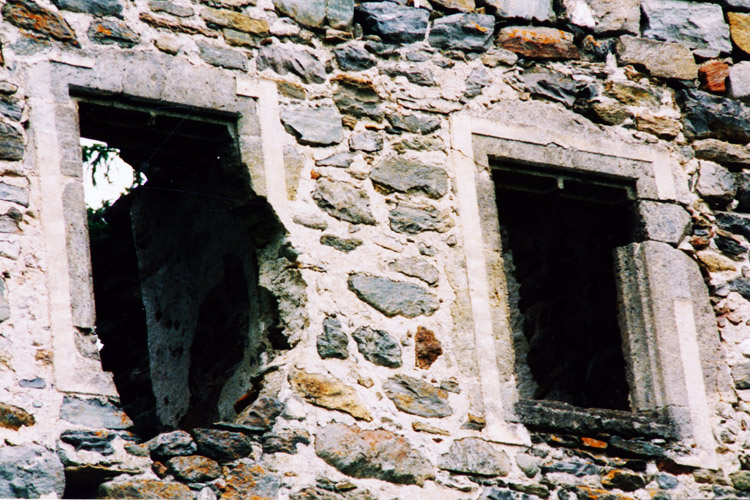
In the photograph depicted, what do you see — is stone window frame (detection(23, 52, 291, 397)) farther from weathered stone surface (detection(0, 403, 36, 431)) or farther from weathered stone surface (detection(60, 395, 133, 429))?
weathered stone surface (detection(0, 403, 36, 431))

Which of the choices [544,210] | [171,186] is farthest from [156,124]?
[544,210]

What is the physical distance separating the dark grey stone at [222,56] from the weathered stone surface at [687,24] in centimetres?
222

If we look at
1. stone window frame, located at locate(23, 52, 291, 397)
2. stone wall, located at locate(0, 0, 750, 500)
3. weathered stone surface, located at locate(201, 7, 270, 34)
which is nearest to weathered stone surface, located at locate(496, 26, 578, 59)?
stone wall, located at locate(0, 0, 750, 500)

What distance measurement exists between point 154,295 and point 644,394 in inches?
99.6

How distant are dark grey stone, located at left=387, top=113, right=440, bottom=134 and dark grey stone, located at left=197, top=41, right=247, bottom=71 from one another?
722 mm

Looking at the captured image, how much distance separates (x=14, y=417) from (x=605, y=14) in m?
3.64

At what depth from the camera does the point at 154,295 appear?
7176mm

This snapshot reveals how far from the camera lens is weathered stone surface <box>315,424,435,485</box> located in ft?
18.1

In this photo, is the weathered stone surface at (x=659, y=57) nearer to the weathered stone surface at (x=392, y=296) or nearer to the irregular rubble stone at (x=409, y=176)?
the irregular rubble stone at (x=409, y=176)

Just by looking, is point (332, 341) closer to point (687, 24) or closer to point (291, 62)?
point (291, 62)

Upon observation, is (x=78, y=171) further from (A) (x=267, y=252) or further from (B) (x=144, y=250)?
(B) (x=144, y=250)

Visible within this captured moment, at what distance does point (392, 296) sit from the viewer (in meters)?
5.95

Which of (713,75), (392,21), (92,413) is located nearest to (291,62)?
(392,21)

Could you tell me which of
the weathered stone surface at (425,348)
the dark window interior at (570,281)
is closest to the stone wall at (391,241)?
the weathered stone surface at (425,348)
